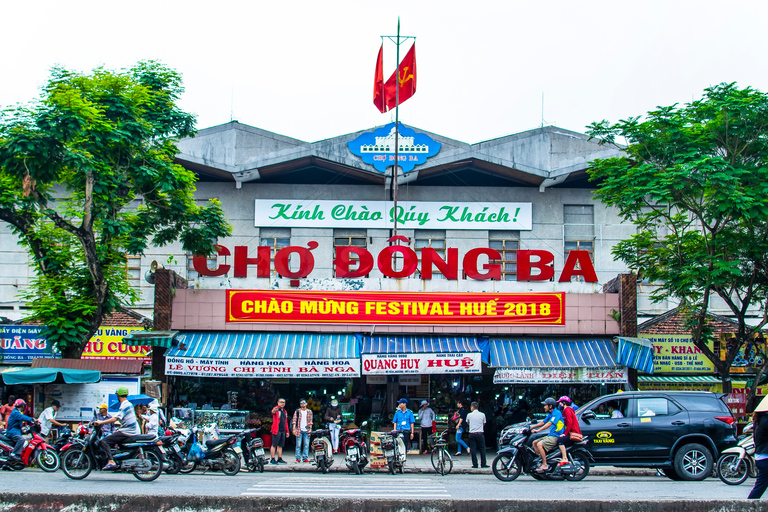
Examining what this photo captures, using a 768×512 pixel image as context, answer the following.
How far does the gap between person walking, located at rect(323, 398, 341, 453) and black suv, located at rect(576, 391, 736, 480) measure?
6302 mm

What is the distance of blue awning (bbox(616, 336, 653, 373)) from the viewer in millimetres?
19906

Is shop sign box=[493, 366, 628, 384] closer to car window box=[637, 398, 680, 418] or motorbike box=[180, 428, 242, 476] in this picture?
car window box=[637, 398, 680, 418]

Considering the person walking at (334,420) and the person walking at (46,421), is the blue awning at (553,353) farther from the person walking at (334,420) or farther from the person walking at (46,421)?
the person walking at (46,421)

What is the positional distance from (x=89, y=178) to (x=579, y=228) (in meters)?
16.6

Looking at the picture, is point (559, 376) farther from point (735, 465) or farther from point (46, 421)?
point (46, 421)

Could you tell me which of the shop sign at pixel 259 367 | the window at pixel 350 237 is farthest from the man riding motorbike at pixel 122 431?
the window at pixel 350 237

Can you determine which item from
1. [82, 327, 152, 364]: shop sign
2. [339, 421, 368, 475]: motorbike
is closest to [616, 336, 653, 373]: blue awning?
[339, 421, 368, 475]: motorbike

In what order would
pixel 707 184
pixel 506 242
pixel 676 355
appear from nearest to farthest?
pixel 707 184, pixel 676 355, pixel 506 242

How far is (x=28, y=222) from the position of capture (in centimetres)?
1916

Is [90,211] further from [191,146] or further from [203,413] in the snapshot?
[191,146]

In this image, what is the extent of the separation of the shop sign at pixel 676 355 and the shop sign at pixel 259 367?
1000cm

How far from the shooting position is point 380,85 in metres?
26.4

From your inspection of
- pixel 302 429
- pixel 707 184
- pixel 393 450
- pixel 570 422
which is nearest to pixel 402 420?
pixel 393 450

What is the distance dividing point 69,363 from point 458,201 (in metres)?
14.0
